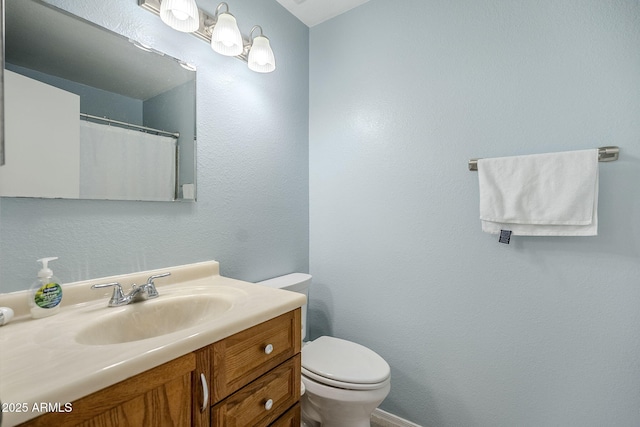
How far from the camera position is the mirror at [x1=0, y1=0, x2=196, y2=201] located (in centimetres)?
80

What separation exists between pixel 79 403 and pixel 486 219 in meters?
1.37

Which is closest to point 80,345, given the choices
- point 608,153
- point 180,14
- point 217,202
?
point 217,202

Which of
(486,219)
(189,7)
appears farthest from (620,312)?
(189,7)

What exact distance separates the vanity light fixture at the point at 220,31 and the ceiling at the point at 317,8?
1.40ft

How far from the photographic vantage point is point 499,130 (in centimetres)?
125

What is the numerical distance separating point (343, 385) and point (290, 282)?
53 cm

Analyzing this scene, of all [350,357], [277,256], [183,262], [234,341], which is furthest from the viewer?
[277,256]

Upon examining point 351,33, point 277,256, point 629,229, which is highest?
point 351,33

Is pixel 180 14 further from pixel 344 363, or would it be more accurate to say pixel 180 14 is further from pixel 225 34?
pixel 344 363

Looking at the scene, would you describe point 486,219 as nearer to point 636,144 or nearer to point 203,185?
point 636,144

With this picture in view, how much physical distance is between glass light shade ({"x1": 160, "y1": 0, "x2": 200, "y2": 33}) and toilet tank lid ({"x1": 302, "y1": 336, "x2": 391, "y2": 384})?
1433 millimetres

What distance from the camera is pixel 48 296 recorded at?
77 cm

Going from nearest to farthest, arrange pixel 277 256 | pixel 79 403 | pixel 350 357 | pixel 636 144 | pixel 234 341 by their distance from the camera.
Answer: pixel 79 403 → pixel 234 341 → pixel 636 144 → pixel 350 357 → pixel 277 256

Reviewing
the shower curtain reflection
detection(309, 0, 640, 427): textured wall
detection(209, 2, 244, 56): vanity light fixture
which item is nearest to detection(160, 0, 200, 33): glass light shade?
detection(209, 2, 244, 56): vanity light fixture
